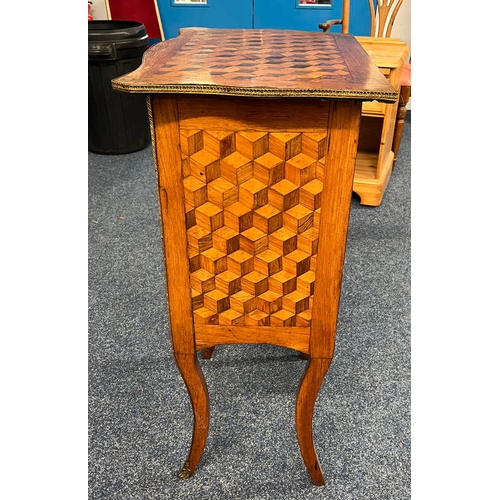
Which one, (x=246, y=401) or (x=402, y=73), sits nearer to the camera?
(x=246, y=401)

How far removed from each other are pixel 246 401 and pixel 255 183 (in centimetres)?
83

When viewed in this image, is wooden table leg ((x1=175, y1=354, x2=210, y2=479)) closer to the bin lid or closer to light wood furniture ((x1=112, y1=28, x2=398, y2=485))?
light wood furniture ((x1=112, y1=28, x2=398, y2=485))

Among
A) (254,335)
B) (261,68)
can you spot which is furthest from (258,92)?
(254,335)

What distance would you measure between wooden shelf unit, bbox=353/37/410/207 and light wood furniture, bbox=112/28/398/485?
1.12m

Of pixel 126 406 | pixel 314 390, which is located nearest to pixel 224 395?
pixel 126 406

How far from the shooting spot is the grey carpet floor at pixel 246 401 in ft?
3.92

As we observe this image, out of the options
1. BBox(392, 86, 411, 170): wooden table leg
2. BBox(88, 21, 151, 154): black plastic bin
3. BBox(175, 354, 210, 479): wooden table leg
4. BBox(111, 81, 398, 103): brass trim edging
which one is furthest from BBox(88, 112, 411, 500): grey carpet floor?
BBox(88, 21, 151, 154): black plastic bin

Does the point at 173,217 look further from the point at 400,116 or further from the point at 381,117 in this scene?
the point at 400,116

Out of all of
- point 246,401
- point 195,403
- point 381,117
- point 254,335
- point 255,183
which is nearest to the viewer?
point 255,183

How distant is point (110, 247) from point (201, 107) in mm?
1490

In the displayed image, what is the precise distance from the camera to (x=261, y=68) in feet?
2.76

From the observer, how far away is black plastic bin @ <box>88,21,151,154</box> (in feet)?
8.82

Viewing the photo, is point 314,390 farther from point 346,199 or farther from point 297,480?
point 346,199

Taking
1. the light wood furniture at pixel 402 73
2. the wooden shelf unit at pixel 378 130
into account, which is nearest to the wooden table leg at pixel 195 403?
the wooden shelf unit at pixel 378 130
